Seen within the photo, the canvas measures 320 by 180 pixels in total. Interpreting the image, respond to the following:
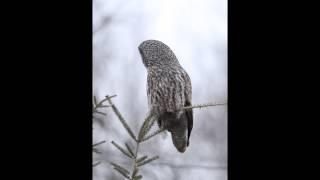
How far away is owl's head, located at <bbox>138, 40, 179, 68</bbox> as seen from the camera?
1.81 meters

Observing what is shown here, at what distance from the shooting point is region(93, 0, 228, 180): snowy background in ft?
5.82

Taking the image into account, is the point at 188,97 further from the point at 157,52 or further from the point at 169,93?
the point at 157,52

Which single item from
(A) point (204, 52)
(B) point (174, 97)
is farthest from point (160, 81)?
(A) point (204, 52)

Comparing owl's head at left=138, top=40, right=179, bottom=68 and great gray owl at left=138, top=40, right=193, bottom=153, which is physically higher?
owl's head at left=138, top=40, right=179, bottom=68

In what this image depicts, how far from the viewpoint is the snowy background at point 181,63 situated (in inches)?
69.9

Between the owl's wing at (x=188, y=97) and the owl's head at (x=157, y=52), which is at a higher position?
the owl's head at (x=157, y=52)

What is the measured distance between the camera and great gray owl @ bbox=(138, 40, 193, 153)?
1.80 meters

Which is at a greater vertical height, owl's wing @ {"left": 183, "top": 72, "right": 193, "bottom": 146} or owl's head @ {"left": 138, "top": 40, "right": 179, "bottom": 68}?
owl's head @ {"left": 138, "top": 40, "right": 179, "bottom": 68}

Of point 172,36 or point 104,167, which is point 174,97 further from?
point 104,167

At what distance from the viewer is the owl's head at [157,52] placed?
181cm

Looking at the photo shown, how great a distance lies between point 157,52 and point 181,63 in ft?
0.33

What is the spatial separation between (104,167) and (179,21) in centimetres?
61

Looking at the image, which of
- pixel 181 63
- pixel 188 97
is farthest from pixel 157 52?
pixel 188 97

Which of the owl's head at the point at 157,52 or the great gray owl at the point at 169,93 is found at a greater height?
the owl's head at the point at 157,52
